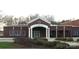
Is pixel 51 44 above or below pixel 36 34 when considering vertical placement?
below

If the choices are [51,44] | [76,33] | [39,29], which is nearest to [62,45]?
[51,44]

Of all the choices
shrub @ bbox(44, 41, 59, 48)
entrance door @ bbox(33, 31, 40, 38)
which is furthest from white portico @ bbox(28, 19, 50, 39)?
shrub @ bbox(44, 41, 59, 48)

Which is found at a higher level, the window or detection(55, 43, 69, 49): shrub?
the window

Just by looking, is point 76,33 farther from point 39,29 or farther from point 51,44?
point 39,29

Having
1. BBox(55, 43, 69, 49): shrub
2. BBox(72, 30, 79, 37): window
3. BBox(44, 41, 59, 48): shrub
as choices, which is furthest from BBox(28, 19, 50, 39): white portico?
BBox(72, 30, 79, 37): window

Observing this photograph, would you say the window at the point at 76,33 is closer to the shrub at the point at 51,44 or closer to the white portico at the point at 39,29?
the shrub at the point at 51,44

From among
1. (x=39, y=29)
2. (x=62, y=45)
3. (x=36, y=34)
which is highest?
(x=39, y=29)

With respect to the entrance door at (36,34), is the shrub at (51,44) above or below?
below

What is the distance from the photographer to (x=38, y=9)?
898 cm

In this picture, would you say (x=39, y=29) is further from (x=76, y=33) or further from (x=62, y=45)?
(x=76, y=33)

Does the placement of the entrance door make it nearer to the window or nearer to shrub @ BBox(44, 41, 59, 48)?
shrub @ BBox(44, 41, 59, 48)

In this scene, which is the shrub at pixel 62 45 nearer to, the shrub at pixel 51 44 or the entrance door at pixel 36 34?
the shrub at pixel 51 44

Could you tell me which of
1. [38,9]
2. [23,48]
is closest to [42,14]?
[38,9]

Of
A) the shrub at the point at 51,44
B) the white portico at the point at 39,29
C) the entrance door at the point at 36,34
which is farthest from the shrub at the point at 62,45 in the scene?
the entrance door at the point at 36,34
